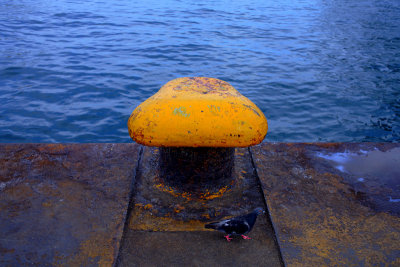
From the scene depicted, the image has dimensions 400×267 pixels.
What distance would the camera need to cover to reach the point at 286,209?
7.15 ft

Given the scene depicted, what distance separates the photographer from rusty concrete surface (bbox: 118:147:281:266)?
5.95 ft

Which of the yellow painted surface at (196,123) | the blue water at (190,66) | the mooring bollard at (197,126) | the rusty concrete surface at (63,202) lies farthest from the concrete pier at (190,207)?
the blue water at (190,66)

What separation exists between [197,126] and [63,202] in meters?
1.04

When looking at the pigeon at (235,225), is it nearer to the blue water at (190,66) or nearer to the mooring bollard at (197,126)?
the mooring bollard at (197,126)

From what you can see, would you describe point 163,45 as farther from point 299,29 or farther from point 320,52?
point 299,29

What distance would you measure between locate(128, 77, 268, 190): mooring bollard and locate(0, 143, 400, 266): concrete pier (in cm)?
22

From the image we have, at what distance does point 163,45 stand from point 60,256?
9.27 m

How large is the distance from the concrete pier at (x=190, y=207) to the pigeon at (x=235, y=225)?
0.06m

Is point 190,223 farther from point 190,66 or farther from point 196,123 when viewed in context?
point 190,66

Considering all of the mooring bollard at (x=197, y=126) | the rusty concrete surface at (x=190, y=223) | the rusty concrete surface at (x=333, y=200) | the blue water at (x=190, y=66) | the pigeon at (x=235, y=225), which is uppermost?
the mooring bollard at (x=197, y=126)

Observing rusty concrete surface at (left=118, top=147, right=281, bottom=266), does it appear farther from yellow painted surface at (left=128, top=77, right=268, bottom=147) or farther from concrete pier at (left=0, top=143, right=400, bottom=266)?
yellow painted surface at (left=128, top=77, right=268, bottom=147)

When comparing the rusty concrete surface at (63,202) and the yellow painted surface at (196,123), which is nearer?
the rusty concrete surface at (63,202)

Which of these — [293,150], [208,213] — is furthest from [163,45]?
[208,213]

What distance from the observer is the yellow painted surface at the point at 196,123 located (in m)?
1.97
